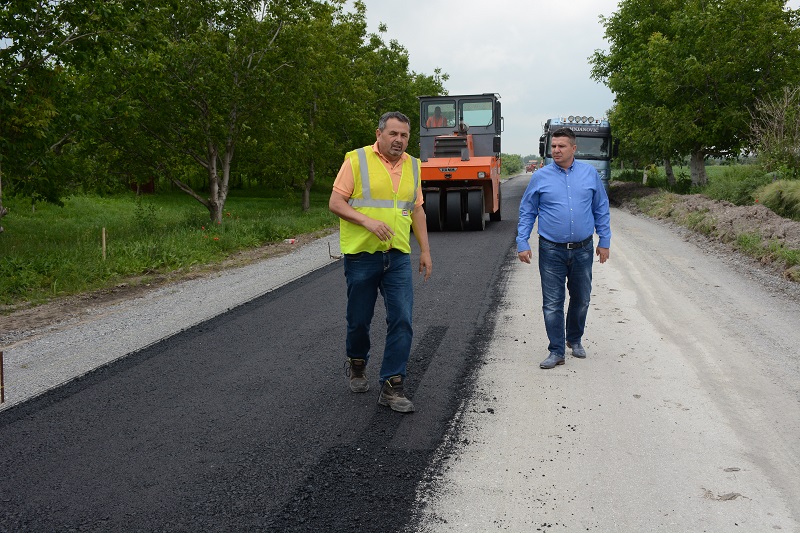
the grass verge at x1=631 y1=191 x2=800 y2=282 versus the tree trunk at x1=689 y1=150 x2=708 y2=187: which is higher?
the tree trunk at x1=689 y1=150 x2=708 y2=187

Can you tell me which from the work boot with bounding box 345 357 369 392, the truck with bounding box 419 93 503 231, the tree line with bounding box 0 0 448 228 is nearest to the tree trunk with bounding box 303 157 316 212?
the tree line with bounding box 0 0 448 228

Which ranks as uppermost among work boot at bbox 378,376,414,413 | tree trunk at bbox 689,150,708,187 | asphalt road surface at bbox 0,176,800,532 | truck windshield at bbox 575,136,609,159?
truck windshield at bbox 575,136,609,159

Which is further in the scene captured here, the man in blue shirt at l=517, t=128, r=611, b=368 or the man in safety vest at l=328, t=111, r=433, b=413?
the man in blue shirt at l=517, t=128, r=611, b=368

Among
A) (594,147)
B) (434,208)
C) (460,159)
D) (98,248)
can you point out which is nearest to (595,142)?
(594,147)

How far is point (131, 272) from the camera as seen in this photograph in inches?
446

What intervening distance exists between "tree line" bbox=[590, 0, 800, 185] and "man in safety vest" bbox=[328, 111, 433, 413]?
19.9 metres

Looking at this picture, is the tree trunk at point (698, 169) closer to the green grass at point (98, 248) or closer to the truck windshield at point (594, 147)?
the truck windshield at point (594, 147)

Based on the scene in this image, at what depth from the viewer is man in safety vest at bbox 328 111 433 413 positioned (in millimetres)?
4590

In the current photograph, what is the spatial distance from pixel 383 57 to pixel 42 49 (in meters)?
26.7

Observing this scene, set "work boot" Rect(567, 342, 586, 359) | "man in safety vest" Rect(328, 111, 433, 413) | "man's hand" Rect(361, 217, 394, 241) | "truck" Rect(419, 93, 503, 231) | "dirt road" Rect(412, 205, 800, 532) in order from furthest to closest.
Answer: "truck" Rect(419, 93, 503, 231) < "work boot" Rect(567, 342, 586, 359) < "man in safety vest" Rect(328, 111, 433, 413) < "man's hand" Rect(361, 217, 394, 241) < "dirt road" Rect(412, 205, 800, 532)

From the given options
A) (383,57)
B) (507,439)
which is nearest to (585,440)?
(507,439)

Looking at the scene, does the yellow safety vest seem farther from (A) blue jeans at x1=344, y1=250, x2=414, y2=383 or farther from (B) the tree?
(B) the tree

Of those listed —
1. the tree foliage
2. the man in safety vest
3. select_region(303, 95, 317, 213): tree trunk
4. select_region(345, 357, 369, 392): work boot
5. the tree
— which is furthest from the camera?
select_region(303, 95, 317, 213): tree trunk

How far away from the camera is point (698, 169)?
2853 cm
